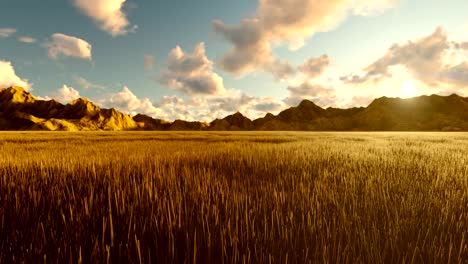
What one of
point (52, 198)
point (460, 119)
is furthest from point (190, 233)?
point (460, 119)

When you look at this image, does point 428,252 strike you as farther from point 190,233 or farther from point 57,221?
point 57,221

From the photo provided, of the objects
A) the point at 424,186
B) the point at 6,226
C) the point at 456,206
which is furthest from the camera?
the point at 424,186

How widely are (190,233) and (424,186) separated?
3742 mm

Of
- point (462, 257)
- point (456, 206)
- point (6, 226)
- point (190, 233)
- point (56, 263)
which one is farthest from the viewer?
point (456, 206)

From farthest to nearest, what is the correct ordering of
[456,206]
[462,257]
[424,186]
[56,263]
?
[424,186] < [456,206] < [462,257] < [56,263]

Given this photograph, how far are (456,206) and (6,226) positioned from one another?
431 cm

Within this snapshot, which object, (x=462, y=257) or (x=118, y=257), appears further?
(x=462, y=257)

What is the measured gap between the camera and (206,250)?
1.71 metres

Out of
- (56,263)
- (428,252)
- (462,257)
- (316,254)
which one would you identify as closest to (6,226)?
(56,263)

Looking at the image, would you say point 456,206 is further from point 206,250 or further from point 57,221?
point 57,221

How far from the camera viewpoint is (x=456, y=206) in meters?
2.92

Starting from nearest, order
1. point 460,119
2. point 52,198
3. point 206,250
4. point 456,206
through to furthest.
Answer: point 206,250
point 52,198
point 456,206
point 460,119

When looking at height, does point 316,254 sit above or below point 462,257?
above

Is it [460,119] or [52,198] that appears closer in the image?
[52,198]
